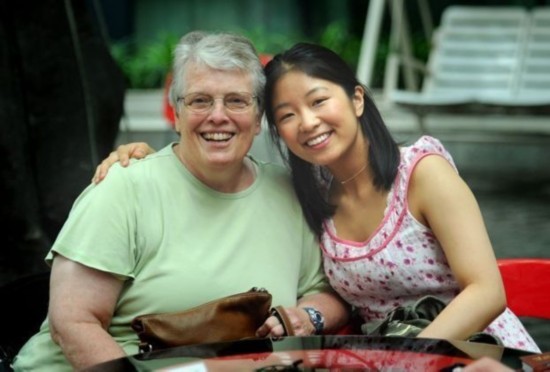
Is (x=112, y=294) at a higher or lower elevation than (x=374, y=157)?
lower

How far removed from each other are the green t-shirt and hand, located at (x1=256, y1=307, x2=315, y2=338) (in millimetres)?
98

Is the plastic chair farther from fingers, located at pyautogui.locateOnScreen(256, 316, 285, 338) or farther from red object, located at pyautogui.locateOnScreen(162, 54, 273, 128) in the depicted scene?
red object, located at pyautogui.locateOnScreen(162, 54, 273, 128)

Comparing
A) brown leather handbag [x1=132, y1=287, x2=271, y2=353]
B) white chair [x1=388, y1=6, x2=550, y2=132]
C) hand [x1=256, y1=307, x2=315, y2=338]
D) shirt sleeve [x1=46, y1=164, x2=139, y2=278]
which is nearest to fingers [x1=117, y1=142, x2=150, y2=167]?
shirt sleeve [x1=46, y1=164, x2=139, y2=278]

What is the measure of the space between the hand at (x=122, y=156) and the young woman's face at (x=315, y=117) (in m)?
0.40

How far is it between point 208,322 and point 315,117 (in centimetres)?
58

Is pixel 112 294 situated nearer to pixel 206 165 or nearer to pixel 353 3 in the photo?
pixel 206 165

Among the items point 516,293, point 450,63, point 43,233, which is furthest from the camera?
point 450,63

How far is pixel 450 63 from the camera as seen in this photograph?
1026 centimetres

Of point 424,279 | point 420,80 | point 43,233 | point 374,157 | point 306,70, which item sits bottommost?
point 420,80

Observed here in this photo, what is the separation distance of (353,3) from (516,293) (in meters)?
9.76

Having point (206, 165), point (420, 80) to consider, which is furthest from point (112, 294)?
point (420, 80)

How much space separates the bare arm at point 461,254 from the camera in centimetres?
267

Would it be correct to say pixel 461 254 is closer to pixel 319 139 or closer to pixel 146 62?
pixel 319 139

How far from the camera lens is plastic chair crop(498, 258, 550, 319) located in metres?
3.14
